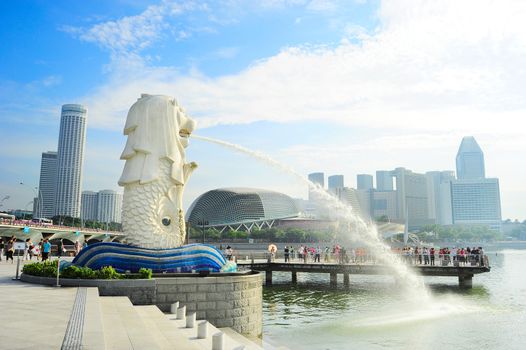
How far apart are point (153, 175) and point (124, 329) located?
28.0ft

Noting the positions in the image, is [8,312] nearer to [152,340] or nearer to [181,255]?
[152,340]

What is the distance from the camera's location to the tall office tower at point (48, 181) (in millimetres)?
136625

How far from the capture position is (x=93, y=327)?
707 centimetres

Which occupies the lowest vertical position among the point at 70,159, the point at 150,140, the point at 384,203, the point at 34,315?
the point at 34,315

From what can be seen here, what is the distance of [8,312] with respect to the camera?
839cm

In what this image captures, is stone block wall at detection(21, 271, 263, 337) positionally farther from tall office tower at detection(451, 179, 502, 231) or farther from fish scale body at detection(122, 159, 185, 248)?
tall office tower at detection(451, 179, 502, 231)

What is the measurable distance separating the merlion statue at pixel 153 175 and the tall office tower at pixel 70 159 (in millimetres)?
129387

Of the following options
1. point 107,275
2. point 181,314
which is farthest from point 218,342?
point 107,275

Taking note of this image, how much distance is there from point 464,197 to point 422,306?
637 feet

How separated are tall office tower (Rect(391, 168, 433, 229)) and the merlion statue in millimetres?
167249

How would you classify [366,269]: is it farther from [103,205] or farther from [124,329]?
[103,205]

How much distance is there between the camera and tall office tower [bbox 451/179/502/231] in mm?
190250

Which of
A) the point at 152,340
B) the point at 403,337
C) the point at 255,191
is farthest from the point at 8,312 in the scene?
the point at 255,191

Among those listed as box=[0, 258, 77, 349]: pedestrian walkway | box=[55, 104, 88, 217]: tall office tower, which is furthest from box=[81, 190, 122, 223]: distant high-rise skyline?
box=[0, 258, 77, 349]: pedestrian walkway
